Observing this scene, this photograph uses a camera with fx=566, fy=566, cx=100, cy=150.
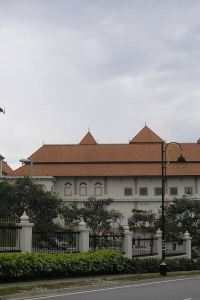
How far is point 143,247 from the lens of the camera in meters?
33.2

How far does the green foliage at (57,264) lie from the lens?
20.2 meters

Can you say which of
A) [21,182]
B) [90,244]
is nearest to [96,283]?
[90,244]

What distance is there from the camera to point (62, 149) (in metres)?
102

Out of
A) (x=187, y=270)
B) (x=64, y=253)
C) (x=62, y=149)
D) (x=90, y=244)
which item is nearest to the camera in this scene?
(x=64, y=253)

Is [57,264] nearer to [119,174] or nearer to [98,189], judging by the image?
[119,174]

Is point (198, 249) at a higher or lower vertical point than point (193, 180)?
lower

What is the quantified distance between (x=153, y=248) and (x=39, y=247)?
41.5ft

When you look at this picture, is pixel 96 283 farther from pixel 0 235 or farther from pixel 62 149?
pixel 62 149

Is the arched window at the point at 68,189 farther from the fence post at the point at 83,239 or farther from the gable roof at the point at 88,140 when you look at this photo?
the fence post at the point at 83,239

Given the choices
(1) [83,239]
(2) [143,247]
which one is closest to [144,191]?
(2) [143,247]

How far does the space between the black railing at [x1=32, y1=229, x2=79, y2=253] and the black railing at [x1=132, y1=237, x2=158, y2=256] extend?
6101 mm

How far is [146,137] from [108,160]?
16.5m

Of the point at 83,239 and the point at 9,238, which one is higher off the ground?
the point at 9,238

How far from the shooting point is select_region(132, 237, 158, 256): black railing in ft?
106
